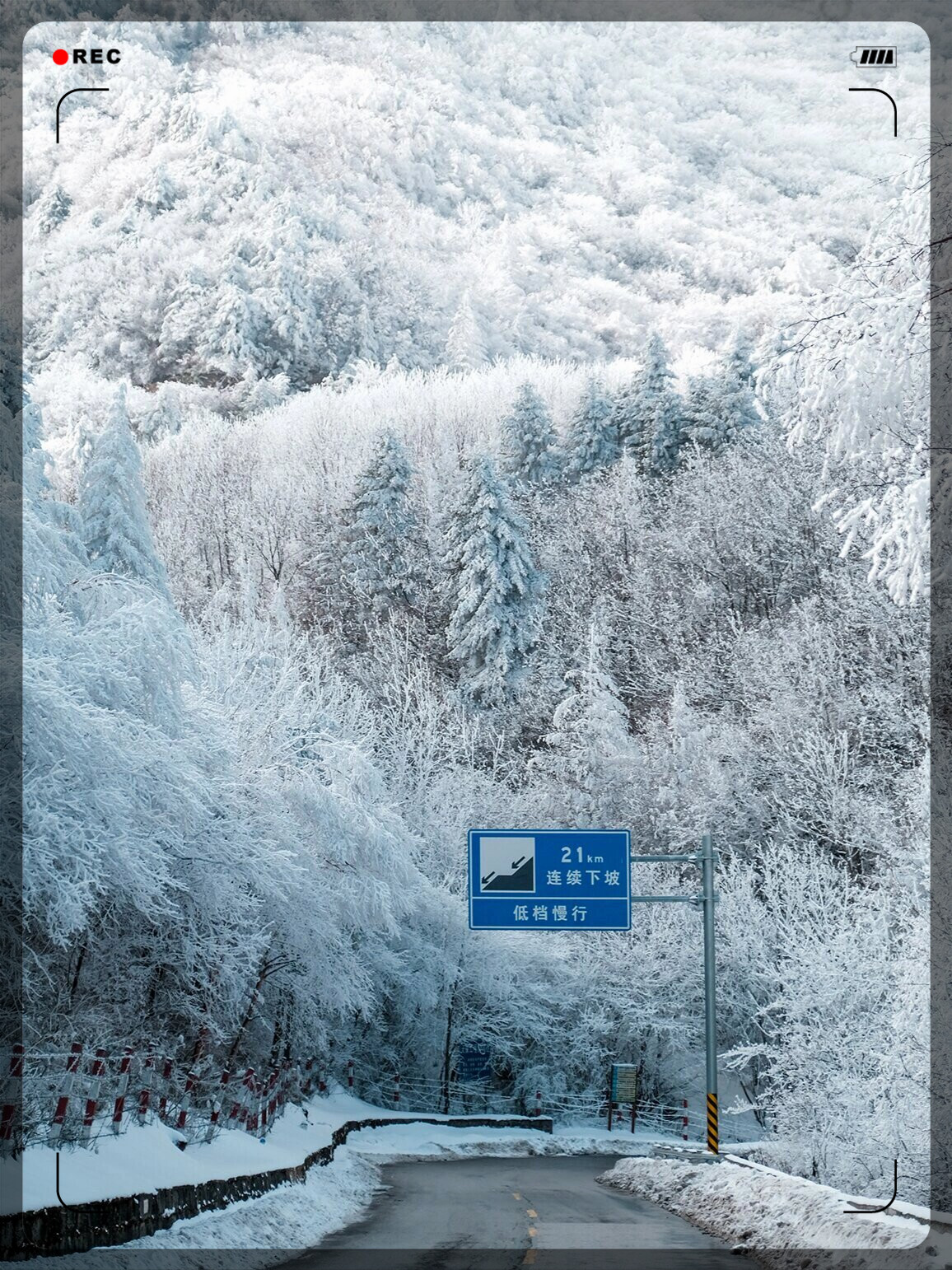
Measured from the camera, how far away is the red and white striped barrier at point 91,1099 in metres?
11.2

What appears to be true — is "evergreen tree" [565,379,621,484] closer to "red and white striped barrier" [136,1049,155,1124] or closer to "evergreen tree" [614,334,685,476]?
"evergreen tree" [614,334,685,476]

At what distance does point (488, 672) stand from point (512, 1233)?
52.6 m

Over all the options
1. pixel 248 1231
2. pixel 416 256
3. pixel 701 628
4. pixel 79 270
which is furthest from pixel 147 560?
pixel 416 256

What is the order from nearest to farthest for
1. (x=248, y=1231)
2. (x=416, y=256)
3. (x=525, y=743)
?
(x=248, y=1231) → (x=525, y=743) → (x=416, y=256)

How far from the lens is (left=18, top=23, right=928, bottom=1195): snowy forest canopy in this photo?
1552cm

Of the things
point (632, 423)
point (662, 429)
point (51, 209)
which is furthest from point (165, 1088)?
point (51, 209)

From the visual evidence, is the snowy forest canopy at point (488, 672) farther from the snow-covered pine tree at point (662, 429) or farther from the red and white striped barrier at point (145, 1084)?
the red and white striped barrier at point (145, 1084)

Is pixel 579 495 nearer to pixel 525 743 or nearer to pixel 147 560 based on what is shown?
pixel 525 743

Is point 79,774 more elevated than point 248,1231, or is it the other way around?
point 79,774

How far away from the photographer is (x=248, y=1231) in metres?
12.4

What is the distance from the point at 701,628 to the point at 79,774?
53137 millimetres

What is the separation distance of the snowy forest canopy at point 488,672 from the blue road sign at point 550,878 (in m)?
3.27

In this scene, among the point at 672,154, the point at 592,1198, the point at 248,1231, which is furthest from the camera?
the point at 672,154

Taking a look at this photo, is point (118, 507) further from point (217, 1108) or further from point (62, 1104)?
point (62, 1104)
